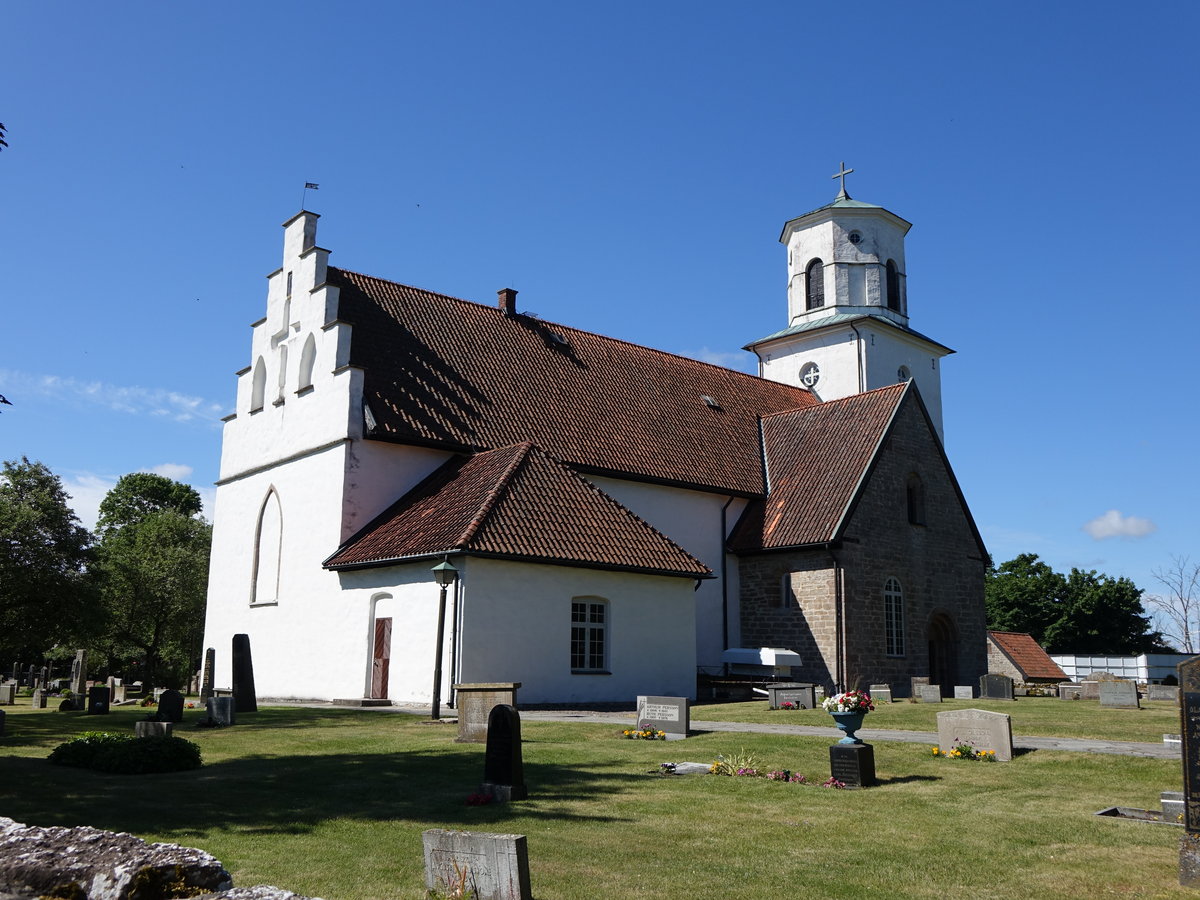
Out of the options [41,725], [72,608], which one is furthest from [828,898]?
[72,608]

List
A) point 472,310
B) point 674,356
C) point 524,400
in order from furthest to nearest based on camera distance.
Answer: point 674,356 → point 472,310 → point 524,400

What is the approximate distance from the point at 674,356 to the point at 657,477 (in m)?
8.85

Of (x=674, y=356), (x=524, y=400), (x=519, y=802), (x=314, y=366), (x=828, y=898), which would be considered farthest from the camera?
(x=674, y=356)

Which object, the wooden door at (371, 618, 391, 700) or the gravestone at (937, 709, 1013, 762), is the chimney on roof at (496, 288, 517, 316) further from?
the gravestone at (937, 709, 1013, 762)

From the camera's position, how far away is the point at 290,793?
11.4 metres

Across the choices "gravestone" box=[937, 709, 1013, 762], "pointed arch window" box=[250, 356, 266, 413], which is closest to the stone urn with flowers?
"gravestone" box=[937, 709, 1013, 762]

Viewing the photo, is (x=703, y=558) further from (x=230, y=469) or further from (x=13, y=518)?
(x=13, y=518)

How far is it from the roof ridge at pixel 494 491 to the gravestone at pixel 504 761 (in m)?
10.9

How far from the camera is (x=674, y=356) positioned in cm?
3869

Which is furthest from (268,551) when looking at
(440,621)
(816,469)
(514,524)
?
(816,469)

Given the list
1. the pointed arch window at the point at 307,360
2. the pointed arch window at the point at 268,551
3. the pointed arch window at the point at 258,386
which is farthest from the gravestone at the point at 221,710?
the pointed arch window at the point at 258,386

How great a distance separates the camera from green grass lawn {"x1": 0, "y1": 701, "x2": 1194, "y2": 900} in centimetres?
777

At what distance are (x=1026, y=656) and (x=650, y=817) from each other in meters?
45.4

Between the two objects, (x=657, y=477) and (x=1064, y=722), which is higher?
(x=657, y=477)
